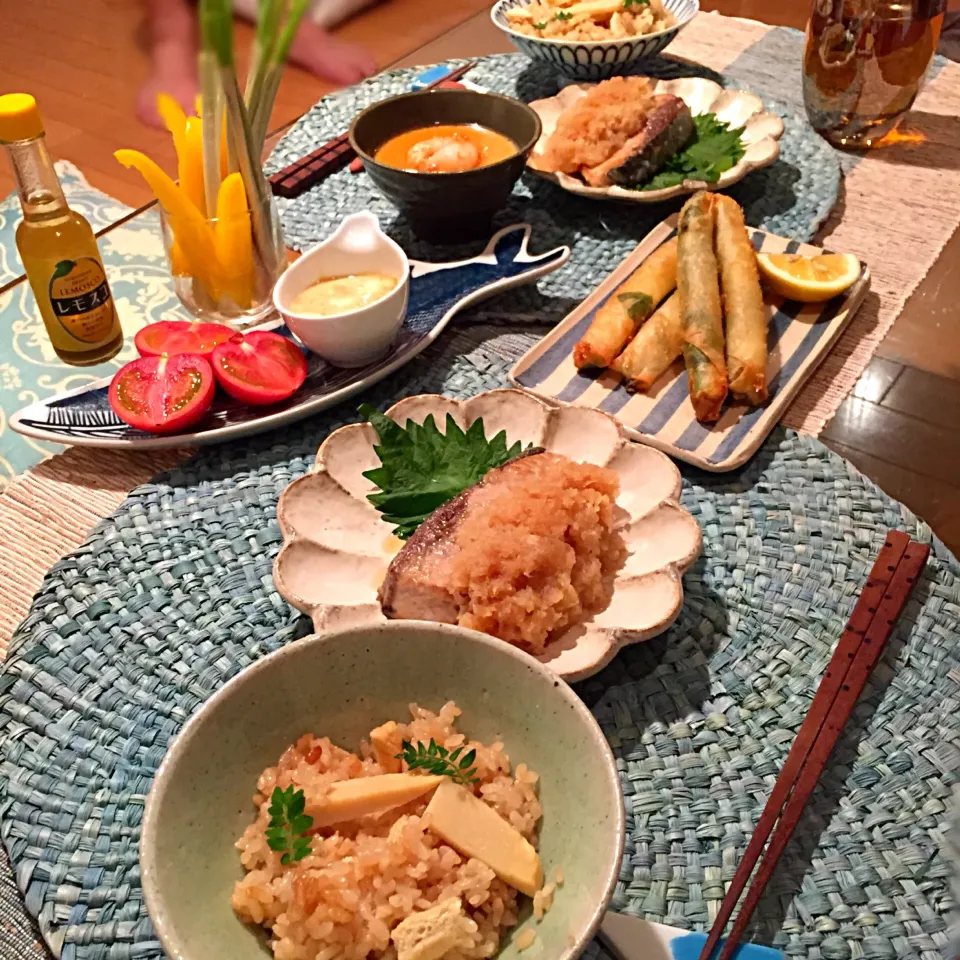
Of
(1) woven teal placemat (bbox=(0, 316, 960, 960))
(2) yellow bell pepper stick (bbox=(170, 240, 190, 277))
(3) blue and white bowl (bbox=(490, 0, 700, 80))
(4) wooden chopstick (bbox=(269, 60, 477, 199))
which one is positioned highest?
(3) blue and white bowl (bbox=(490, 0, 700, 80))

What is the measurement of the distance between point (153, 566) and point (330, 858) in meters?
0.57

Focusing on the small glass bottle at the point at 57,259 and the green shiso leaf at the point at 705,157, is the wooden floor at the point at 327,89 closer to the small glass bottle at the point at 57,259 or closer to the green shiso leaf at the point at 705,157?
the small glass bottle at the point at 57,259

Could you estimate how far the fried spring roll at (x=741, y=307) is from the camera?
1343mm

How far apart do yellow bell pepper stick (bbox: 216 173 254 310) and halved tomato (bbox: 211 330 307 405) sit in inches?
6.1

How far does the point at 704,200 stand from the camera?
161 centimetres

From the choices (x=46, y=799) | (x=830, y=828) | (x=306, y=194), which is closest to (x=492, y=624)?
(x=830, y=828)

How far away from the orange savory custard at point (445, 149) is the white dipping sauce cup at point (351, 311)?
0.26m

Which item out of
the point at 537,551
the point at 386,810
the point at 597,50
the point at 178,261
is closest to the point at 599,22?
the point at 597,50

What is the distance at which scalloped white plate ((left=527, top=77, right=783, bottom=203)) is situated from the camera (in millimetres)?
1718

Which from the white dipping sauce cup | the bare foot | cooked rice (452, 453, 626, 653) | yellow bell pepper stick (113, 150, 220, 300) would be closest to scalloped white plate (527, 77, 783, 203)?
the white dipping sauce cup

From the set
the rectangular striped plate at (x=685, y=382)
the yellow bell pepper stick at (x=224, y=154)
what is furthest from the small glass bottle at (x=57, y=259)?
the rectangular striped plate at (x=685, y=382)

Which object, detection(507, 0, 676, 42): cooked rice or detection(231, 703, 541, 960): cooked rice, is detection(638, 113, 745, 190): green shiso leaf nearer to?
detection(507, 0, 676, 42): cooked rice

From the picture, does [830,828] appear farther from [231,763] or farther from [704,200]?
[704,200]

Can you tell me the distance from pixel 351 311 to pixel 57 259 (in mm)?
473
